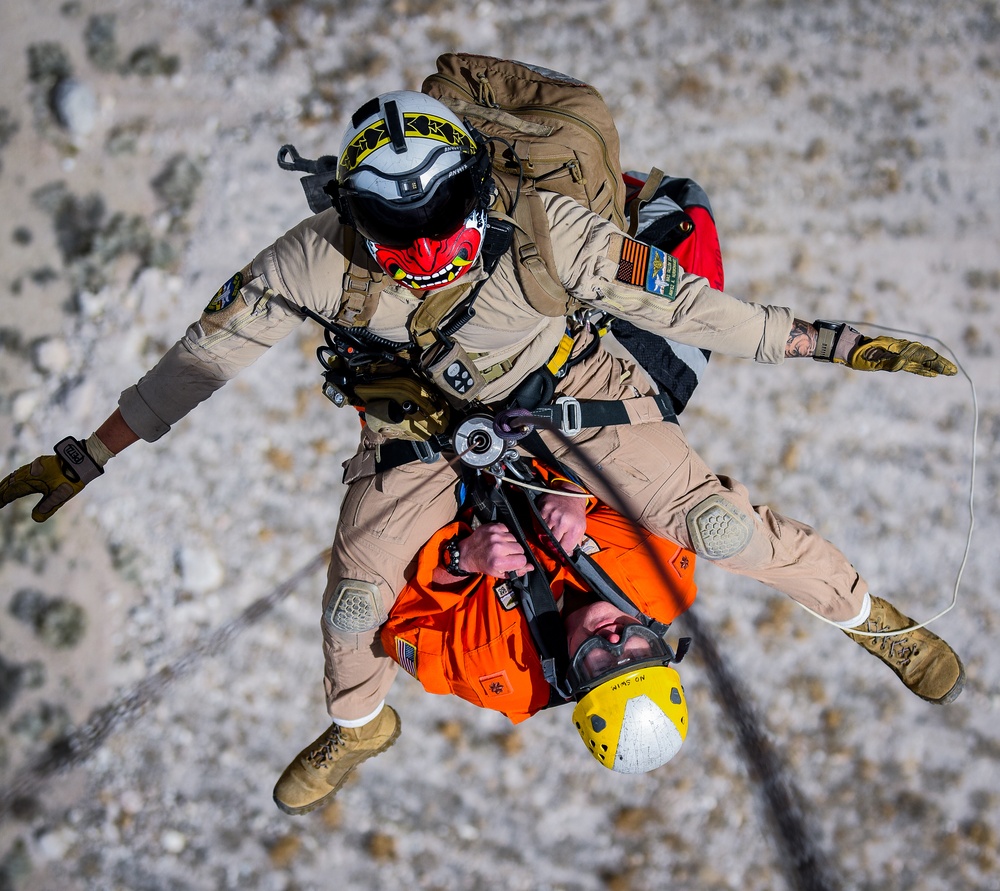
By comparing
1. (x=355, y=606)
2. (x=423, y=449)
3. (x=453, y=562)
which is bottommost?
(x=453, y=562)

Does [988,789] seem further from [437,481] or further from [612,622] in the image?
[437,481]

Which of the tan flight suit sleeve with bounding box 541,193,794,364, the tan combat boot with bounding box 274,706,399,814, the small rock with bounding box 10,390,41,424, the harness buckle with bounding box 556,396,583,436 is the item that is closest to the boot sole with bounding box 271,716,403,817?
the tan combat boot with bounding box 274,706,399,814

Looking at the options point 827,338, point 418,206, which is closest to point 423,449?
point 418,206

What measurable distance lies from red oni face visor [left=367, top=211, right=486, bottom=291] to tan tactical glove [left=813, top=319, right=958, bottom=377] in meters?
1.36

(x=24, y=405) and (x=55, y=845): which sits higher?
(x=24, y=405)

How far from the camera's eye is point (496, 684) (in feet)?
10.9

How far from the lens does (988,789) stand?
5.29 m

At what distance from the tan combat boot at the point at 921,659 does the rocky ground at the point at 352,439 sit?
1.44 m

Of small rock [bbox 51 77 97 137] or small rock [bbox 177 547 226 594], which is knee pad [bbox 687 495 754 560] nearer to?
small rock [bbox 177 547 226 594]

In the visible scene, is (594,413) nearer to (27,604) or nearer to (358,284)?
(358,284)

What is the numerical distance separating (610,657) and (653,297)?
4.68 ft

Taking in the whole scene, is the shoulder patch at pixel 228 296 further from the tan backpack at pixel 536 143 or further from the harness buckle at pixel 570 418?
the harness buckle at pixel 570 418

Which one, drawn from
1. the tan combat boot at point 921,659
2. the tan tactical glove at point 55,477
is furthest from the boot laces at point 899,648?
the tan tactical glove at point 55,477

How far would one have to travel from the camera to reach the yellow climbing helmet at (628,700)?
3113 mm
